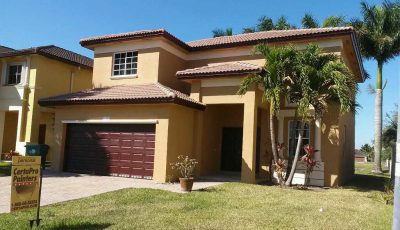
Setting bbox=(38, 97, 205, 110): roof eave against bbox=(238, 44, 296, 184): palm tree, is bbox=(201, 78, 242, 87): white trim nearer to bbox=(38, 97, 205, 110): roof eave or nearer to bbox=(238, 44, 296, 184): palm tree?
bbox=(38, 97, 205, 110): roof eave

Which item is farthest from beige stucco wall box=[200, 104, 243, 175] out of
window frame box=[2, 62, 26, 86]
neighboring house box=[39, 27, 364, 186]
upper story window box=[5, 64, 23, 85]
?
upper story window box=[5, 64, 23, 85]

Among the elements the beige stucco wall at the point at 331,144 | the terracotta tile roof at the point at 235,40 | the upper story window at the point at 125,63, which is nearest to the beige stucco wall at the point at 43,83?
the terracotta tile roof at the point at 235,40

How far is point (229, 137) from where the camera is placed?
19.9 metres

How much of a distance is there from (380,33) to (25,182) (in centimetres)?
2702

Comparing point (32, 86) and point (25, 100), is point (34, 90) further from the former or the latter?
point (25, 100)

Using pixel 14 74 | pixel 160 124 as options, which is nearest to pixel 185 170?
pixel 160 124

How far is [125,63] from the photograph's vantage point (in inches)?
798

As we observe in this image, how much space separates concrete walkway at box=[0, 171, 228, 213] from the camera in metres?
11.3

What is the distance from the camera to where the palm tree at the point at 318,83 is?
13906mm

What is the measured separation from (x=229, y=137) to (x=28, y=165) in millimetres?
13251

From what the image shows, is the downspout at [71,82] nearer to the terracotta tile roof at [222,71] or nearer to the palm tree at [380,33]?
the terracotta tile roof at [222,71]

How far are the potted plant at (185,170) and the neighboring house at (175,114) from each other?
0.38 m

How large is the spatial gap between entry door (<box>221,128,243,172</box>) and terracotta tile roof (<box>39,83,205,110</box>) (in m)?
3.29

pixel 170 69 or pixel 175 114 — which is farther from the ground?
pixel 170 69
